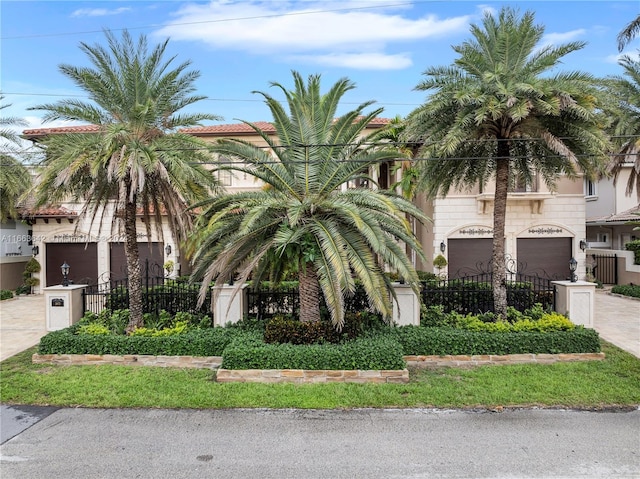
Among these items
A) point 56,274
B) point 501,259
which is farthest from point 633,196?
point 56,274

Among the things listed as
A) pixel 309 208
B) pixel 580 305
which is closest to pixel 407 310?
pixel 309 208

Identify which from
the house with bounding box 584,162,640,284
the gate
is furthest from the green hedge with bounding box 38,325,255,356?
the gate

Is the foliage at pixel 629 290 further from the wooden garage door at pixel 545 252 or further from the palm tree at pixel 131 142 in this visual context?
the palm tree at pixel 131 142

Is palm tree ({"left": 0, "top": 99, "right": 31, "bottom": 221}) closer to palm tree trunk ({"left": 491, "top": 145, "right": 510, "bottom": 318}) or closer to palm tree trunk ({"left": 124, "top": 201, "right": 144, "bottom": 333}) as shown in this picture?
palm tree trunk ({"left": 124, "top": 201, "right": 144, "bottom": 333})

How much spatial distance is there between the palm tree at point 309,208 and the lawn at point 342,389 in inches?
69.2

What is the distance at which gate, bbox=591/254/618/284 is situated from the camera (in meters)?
20.7

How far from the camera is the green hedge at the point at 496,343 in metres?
9.02

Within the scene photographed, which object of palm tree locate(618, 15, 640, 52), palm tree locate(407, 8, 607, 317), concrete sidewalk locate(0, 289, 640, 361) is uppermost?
palm tree locate(618, 15, 640, 52)

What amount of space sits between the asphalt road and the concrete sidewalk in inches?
192

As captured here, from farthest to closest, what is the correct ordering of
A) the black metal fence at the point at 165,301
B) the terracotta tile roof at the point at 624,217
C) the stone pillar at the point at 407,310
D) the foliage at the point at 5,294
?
1. the terracotta tile roof at the point at 624,217
2. the foliage at the point at 5,294
3. the black metal fence at the point at 165,301
4. the stone pillar at the point at 407,310

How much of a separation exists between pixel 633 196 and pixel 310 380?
26155mm

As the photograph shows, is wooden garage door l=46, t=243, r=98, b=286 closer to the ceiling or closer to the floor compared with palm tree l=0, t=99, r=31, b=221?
closer to the floor

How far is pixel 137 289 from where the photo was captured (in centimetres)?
1041

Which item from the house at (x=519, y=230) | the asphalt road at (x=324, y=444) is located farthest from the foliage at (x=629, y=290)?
the asphalt road at (x=324, y=444)
